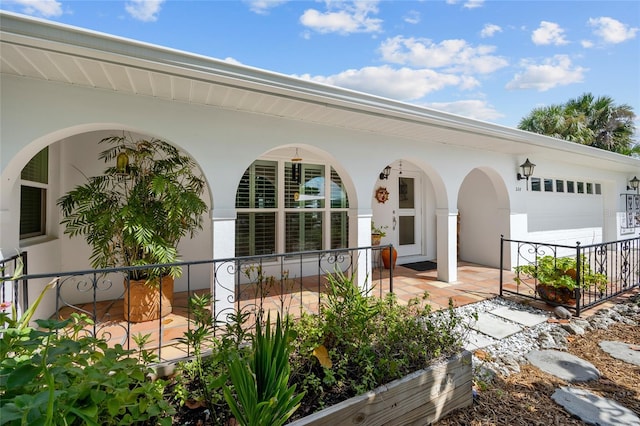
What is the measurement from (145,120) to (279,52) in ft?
7.64

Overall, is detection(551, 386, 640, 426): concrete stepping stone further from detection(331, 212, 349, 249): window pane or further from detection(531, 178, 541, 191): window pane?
detection(531, 178, 541, 191): window pane

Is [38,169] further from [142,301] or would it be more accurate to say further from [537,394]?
[537,394]

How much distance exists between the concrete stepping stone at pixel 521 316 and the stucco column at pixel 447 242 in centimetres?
119

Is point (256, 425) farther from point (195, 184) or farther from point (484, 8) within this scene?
point (484, 8)

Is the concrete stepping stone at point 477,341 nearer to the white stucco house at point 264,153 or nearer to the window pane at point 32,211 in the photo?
the white stucco house at point 264,153

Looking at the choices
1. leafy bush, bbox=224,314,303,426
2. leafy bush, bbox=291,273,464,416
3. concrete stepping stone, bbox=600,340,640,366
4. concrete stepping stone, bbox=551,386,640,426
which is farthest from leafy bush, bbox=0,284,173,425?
concrete stepping stone, bbox=600,340,640,366

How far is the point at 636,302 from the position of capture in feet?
14.8

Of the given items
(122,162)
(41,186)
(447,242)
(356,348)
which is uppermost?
(122,162)

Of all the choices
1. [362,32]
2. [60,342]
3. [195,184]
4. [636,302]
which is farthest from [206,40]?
[636,302]

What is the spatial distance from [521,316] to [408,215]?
3.72 metres

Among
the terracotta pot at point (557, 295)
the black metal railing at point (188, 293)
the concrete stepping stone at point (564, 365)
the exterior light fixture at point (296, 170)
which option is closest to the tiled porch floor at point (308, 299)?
the black metal railing at point (188, 293)

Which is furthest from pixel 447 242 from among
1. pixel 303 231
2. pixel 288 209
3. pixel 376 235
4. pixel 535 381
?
pixel 288 209

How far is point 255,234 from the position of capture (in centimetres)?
568

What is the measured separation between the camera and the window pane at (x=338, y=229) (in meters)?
6.45
